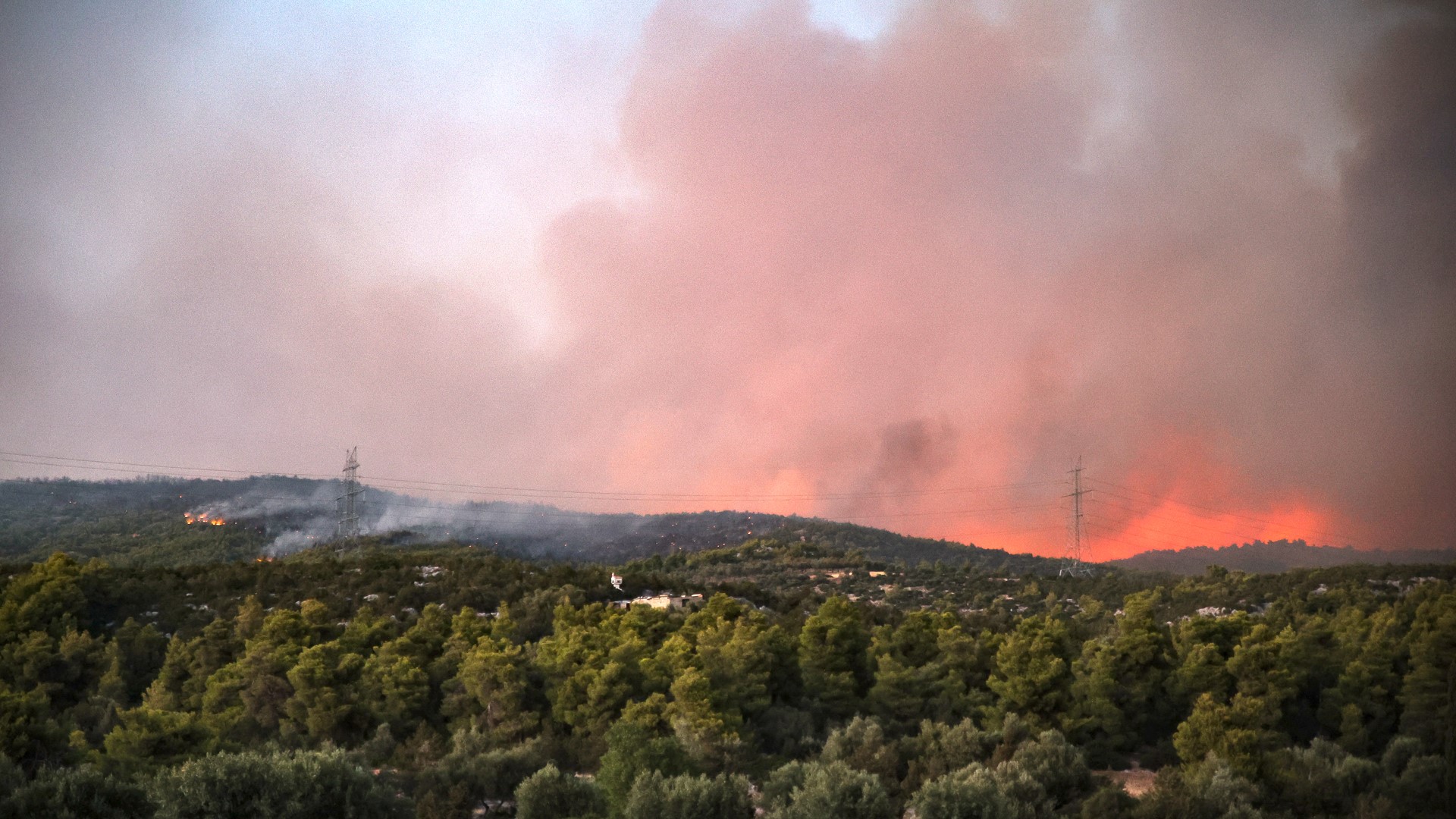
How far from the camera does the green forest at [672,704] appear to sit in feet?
90.0

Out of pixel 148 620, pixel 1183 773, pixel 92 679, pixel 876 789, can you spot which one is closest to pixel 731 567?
pixel 148 620

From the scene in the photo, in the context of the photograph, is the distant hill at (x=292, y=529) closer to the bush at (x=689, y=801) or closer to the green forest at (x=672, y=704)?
the green forest at (x=672, y=704)

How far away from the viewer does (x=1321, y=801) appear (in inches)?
1229

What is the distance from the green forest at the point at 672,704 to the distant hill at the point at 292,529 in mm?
67033

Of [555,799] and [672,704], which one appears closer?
[555,799]

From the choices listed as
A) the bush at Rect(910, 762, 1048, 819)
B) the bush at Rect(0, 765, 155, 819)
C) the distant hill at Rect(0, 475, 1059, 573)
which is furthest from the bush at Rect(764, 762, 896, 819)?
the distant hill at Rect(0, 475, 1059, 573)

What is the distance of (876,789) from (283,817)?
1193 centimetres

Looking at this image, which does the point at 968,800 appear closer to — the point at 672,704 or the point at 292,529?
the point at 672,704

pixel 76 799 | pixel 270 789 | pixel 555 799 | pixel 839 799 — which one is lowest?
pixel 555 799

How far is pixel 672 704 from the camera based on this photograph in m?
39.7

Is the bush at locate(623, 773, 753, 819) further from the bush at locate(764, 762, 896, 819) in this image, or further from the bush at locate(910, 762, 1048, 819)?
the bush at locate(910, 762, 1048, 819)

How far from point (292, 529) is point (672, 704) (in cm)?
12211

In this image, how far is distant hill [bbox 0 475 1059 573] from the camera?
13238 centimetres

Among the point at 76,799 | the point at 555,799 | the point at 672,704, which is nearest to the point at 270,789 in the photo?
the point at 76,799
